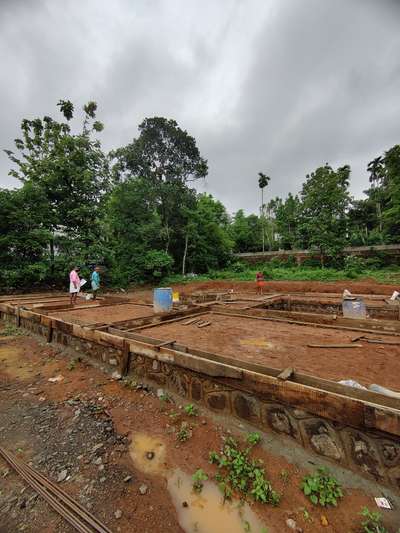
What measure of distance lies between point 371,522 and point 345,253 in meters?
21.9

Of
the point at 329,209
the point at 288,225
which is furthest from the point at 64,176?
the point at 288,225

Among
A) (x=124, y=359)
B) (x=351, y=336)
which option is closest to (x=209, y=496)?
(x=124, y=359)

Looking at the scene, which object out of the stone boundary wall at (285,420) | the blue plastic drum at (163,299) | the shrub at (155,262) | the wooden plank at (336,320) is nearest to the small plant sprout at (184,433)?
the stone boundary wall at (285,420)

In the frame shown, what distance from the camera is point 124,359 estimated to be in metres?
3.73

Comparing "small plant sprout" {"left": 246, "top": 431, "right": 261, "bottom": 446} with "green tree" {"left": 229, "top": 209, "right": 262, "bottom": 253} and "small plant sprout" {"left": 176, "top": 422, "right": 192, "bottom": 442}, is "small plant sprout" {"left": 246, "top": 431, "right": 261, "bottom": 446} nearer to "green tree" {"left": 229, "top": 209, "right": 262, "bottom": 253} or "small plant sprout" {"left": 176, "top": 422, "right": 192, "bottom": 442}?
"small plant sprout" {"left": 176, "top": 422, "right": 192, "bottom": 442}

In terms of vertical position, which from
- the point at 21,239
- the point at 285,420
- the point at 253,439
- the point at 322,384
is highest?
the point at 21,239

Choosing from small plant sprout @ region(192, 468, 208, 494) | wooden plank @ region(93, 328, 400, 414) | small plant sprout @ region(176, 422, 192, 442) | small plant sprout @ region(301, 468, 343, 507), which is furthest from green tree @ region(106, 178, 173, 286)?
small plant sprout @ region(301, 468, 343, 507)

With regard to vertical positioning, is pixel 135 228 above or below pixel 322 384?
above

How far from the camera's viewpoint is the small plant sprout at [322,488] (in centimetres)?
177

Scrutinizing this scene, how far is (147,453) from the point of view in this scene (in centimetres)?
235

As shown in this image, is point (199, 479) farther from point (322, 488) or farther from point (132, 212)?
point (132, 212)

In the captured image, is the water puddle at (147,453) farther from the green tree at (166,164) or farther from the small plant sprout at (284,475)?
the green tree at (166,164)

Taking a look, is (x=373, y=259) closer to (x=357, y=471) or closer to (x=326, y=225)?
(x=326, y=225)

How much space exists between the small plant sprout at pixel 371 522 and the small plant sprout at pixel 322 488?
177 millimetres
